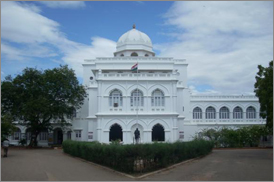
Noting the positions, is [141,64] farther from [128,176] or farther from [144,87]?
[128,176]

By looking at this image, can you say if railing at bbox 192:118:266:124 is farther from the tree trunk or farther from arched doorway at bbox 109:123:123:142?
the tree trunk

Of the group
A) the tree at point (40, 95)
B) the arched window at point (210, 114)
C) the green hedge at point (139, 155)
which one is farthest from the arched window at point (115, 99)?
the arched window at point (210, 114)

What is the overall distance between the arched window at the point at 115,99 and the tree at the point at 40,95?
547 centimetres

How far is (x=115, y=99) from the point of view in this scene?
3509cm

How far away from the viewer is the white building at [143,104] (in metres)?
34.4

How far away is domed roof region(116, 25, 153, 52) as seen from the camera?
43.8 m

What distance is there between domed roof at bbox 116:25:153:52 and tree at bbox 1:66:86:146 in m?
9.06

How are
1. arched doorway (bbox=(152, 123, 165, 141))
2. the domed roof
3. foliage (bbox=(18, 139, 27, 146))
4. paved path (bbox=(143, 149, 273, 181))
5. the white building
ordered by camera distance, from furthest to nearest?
the domed roof
foliage (bbox=(18, 139, 27, 146))
arched doorway (bbox=(152, 123, 165, 141))
the white building
paved path (bbox=(143, 149, 273, 181))

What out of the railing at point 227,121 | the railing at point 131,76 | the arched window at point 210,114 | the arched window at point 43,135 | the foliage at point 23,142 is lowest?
the foliage at point 23,142

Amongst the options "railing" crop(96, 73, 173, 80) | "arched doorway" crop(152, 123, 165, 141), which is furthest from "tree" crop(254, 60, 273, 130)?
"arched doorway" crop(152, 123, 165, 141)

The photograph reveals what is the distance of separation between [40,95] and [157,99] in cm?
1342

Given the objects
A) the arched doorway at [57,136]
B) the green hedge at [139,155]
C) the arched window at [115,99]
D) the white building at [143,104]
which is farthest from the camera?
the arched doorway at [57,136]

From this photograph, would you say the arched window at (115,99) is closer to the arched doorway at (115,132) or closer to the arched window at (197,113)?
the arched doorway at (115,132)

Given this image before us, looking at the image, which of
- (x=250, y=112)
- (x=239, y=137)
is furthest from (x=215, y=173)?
(x=250, y=112)
